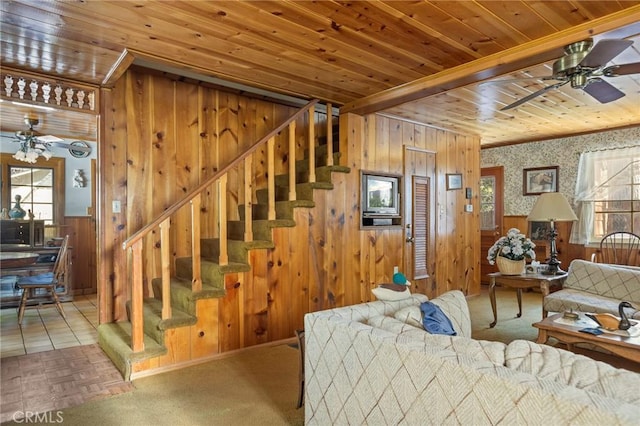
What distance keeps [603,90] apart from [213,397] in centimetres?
342

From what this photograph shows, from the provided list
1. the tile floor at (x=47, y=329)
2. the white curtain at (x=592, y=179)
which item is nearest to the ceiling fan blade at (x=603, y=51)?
the white curtain at (x=592, y=179)

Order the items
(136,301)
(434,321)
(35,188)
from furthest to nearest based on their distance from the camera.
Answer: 1. (35,188)
2. (136,301)
3. (434,321)

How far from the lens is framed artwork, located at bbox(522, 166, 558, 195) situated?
6.09 metres

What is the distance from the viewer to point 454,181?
5.57 meters

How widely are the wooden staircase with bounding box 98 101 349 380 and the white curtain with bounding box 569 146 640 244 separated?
12.9 feet

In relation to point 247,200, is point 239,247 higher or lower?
lower

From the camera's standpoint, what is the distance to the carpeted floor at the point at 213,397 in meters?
2.28

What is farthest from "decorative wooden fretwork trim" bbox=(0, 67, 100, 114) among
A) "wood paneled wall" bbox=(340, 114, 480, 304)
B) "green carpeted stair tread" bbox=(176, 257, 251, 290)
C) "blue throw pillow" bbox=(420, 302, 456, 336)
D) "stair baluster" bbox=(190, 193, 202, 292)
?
"blue throw pillow" bbox=(420, 302, 456, 336)

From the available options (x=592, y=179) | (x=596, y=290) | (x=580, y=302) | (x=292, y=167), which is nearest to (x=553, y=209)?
(x=596, y=290)

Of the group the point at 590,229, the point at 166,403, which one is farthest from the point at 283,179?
the point at 590,229

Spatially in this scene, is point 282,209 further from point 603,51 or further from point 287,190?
point 603,51

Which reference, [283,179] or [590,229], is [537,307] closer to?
[590,229]

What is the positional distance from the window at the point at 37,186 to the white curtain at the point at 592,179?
7.90 m

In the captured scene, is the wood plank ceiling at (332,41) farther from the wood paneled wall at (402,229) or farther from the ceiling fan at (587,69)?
the wood paneled wall at (402,229)
